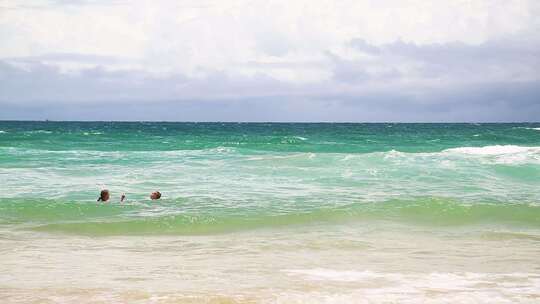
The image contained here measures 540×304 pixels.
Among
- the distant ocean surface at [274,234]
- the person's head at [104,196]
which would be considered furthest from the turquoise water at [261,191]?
the person's head at [104,196]

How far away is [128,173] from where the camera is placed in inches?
917

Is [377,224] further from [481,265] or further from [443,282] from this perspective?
[443,282]

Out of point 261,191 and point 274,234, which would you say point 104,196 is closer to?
point 261,191

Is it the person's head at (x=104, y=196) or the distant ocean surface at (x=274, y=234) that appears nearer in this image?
the distant ocean surface at (x=274, y=234)

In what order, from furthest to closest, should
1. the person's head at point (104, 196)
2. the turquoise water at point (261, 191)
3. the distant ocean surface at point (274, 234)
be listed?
the person's head at point (104, 196) < the turquoise water at point (261, 191) < the distant ocean surface at point (274, 234)

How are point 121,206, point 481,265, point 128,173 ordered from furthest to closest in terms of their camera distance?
point 128,173
point 121,206
point 481,265

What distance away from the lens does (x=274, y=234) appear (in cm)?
1200

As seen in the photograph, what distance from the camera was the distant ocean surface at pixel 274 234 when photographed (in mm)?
7387

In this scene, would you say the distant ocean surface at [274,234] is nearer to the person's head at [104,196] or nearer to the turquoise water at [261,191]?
the turquoise water at [261,191]

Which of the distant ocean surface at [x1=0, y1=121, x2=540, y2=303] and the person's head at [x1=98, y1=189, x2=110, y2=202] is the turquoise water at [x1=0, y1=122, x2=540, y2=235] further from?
the person's head at [x1=98, y1=189, x2=110, y2=202]

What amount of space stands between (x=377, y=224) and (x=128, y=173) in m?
12.3

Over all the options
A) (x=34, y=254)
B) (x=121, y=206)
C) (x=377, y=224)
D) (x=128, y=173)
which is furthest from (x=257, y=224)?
(x=128, y=173)

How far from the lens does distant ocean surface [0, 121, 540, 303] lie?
24.2 ft

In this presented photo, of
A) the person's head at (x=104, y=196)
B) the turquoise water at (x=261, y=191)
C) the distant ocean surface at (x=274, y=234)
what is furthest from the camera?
the person's head at (x=104, y=196)
